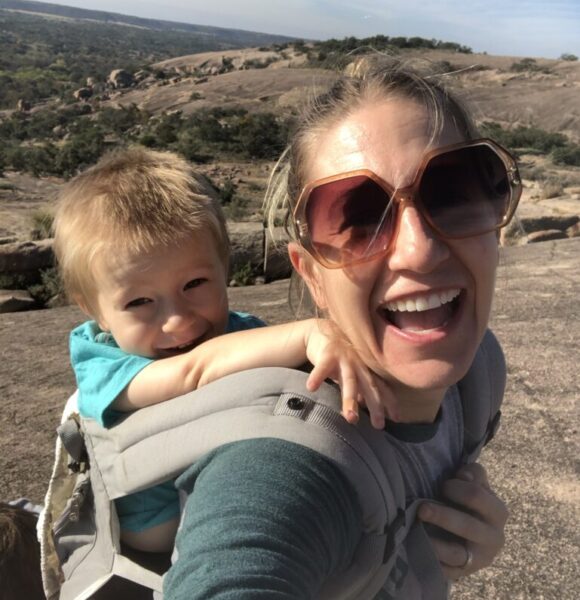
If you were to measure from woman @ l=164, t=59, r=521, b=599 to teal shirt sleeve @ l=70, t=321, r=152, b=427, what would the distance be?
1.12 feet

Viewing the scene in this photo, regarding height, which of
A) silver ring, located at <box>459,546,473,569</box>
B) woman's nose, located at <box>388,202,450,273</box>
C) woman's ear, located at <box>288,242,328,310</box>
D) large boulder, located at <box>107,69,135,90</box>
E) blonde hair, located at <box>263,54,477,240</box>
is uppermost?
blonde hair, located at <box>263,54,477,240</box>

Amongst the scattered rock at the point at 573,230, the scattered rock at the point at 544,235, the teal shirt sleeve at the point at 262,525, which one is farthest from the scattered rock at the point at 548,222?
the teal shirt sleeve at the point at 262,525

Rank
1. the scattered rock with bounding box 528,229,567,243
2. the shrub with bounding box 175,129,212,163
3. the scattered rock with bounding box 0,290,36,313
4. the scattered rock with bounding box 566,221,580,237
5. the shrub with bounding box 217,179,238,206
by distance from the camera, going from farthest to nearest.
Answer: the shrub with bounding box 175,129,212,163
the shrub with bounding box 217,179,238,206
the scattered rock with bounding box 566,221,580,237
the scattered rock with bounding box 528,229,567,243
the scattered rock with bounding box 0,290,36,313

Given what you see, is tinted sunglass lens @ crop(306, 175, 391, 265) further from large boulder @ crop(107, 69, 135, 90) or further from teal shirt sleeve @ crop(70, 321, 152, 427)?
large boulder @ crop(107, 69, 135, 90)

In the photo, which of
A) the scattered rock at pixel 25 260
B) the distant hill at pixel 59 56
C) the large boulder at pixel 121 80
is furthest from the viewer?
the distant hill at pixel 59 56

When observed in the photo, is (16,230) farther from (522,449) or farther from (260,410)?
(260,410)

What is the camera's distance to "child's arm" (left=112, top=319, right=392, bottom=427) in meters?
1.27

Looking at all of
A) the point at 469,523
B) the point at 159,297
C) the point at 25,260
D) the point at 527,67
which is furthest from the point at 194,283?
the point at 527,67

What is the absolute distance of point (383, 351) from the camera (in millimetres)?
1346

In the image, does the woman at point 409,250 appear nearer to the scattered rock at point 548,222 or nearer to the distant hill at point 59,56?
the scattered rock at point 548,222

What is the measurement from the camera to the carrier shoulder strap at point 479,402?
160 centimetres

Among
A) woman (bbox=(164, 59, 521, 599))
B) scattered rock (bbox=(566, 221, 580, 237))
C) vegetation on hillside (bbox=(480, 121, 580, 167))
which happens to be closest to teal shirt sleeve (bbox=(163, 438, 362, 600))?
woman (bbox=(164, 59, 521, 599))

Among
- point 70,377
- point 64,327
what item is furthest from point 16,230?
point 70,377

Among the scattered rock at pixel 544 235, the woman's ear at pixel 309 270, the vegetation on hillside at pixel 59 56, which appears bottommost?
the vegetation on hillside at pixel 59 56
